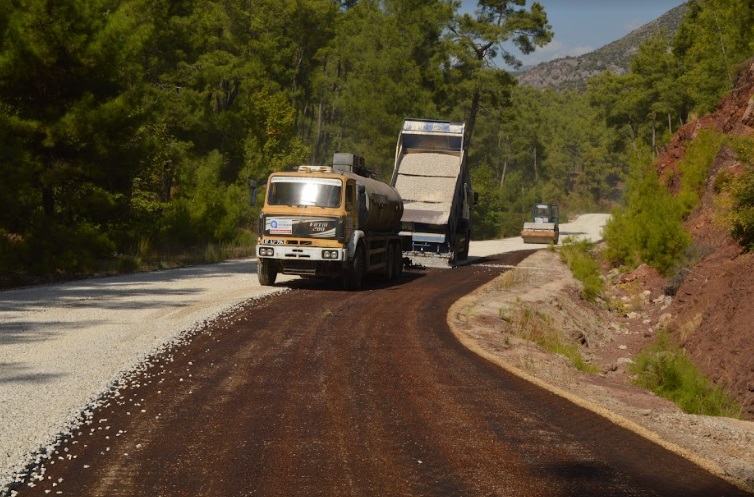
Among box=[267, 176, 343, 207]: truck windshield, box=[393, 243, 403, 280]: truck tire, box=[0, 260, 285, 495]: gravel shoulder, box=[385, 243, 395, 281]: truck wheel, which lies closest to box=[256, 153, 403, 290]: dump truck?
box=[267, 176, 343, 207]: truck windshield

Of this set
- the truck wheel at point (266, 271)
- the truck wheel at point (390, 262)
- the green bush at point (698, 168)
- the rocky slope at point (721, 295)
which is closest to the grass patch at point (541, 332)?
the rocky slope at point (721, 295)

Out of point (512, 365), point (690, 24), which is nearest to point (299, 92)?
point (690, 24)

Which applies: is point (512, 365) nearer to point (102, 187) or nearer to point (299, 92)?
point (102, 187)

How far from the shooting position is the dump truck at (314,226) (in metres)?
18.7

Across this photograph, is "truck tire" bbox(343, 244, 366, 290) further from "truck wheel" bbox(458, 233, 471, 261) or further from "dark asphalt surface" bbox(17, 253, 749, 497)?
"truck wheel" bbox(458, 233, 471, 261)

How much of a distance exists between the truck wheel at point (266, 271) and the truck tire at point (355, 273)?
183 centimetres

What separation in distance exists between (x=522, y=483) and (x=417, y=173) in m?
22.0

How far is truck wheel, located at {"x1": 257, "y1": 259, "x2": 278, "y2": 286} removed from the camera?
63.9ft

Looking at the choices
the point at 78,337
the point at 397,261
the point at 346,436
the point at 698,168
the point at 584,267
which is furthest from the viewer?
the point at 698,168

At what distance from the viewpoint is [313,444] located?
6.73 meters

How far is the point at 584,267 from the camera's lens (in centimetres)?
2588

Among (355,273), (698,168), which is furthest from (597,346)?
(698,168)

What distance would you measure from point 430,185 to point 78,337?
56.5ft

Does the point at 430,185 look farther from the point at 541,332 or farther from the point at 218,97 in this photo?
the point at 218,97
